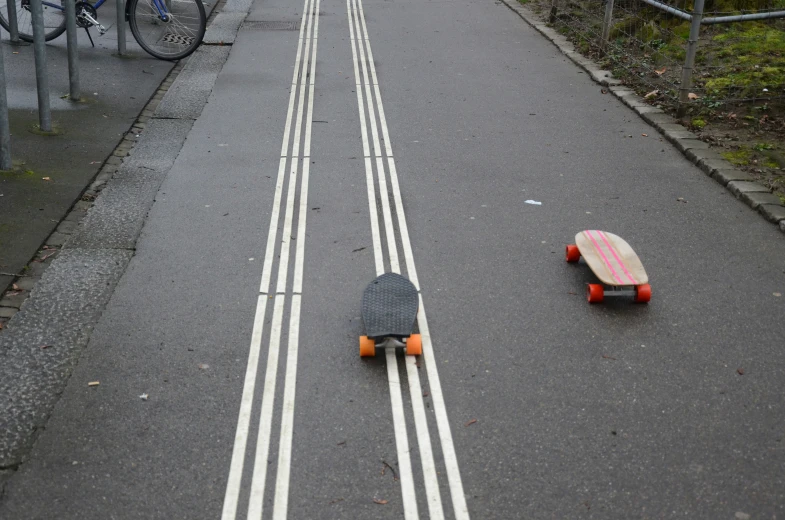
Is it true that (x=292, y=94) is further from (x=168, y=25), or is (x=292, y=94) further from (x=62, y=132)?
(x=62, y=132)

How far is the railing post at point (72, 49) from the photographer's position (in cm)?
1131

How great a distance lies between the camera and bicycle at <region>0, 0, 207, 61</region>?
13.9 metres

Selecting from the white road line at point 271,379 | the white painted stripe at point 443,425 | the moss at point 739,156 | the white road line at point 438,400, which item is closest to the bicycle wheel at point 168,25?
the white road line at point 271,379

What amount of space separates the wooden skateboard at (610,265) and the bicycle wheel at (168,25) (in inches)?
Result: 349

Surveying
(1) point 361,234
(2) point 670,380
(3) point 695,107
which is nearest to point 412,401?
(2) point 670,380

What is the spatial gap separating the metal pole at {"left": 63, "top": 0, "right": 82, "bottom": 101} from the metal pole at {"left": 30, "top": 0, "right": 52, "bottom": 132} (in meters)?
1.22

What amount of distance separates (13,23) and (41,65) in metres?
4.69

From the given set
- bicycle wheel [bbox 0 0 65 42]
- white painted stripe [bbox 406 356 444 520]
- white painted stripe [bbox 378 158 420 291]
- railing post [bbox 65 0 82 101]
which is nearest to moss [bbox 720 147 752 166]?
white painted stripe [bbox 378 158 420 291]

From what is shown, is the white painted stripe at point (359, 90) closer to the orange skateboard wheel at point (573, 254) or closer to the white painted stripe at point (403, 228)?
the white painted stripe at point (403, 228)

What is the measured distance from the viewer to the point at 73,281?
7109mm

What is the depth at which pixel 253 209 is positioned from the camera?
342 inches

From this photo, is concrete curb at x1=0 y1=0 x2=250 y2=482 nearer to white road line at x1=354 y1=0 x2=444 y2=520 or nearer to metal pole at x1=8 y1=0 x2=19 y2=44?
white road line at x1=354 y1=0 x2=444 y2=520

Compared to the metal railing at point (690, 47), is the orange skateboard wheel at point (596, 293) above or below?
below

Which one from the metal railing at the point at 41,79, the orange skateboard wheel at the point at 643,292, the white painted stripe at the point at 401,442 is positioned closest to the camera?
the white painted stripe at the point at 401,442
